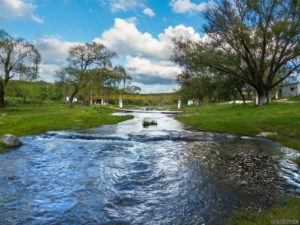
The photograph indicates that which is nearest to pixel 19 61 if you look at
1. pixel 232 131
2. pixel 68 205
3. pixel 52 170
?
pixel 232 131

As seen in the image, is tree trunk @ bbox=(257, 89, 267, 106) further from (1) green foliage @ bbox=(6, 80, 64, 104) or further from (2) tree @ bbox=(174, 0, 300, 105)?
(1) green foliage @ bbox=(6, 80, 64, 104)

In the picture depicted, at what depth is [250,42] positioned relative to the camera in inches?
1569

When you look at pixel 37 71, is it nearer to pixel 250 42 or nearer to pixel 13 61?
pixel 13 61

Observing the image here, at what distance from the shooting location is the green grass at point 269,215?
642 centimetres

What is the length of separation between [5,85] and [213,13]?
36079 mm

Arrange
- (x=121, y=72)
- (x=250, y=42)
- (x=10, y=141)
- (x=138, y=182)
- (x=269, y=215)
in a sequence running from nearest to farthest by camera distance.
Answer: (x=269, y=215), (x=138, y=182), (x=10, y=141), (x=250, y=42), (x=121, y=72)

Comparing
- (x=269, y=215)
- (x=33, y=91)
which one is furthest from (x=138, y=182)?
(x=33, y=91)

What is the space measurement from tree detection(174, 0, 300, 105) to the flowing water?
2620 centimetres

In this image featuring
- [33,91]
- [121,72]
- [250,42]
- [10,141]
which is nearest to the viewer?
[10,141]

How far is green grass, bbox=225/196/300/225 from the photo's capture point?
21.1 feet

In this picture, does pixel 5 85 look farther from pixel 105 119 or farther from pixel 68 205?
pixel 68 205

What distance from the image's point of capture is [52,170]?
36.7 ft

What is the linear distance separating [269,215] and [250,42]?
3692cm

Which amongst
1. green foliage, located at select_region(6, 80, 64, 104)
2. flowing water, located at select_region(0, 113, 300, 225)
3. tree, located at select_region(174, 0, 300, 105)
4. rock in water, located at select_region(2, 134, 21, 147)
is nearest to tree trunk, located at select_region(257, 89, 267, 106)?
tree, located at select_region(174, 0, 300, 105)
